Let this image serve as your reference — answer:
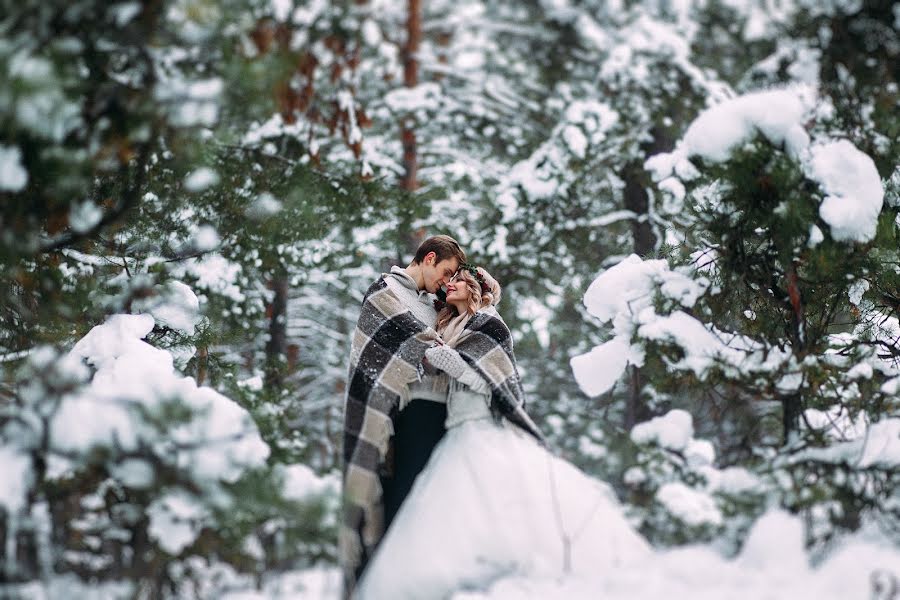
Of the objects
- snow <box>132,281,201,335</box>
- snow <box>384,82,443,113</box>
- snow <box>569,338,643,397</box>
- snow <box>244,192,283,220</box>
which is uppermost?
snow <box>384,82,443,113</box>

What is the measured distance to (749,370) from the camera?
336 centimetres

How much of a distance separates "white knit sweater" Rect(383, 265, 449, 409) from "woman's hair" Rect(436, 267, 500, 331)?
7cm

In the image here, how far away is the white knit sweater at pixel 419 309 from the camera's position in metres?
4.20

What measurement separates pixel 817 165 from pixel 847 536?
1447mm

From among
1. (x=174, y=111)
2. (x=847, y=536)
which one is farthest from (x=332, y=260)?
(x=847, y=536)

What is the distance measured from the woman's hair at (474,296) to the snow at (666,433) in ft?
4.01

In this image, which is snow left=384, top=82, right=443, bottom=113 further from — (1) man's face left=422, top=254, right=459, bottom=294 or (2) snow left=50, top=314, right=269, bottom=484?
(2) snow left=50, top=314, right=269, bottom=484

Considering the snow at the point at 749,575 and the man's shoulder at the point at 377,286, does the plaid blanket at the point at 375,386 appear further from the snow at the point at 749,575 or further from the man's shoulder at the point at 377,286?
the snow at the point at 749,575

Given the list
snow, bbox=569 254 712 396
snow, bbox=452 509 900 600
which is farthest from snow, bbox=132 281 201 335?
snow, bbox=452 509 900 600

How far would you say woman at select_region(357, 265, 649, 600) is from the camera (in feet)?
9.69

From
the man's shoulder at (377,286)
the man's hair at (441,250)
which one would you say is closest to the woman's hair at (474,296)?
the man's hair at (441,250)

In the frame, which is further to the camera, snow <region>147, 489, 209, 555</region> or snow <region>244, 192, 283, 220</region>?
snow <region>244, 192, 283, 220</region>

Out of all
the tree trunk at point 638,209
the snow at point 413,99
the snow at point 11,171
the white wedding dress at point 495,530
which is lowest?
the white wedding dress at point 495,530

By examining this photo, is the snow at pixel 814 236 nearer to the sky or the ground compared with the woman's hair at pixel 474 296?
nearer to the ground
